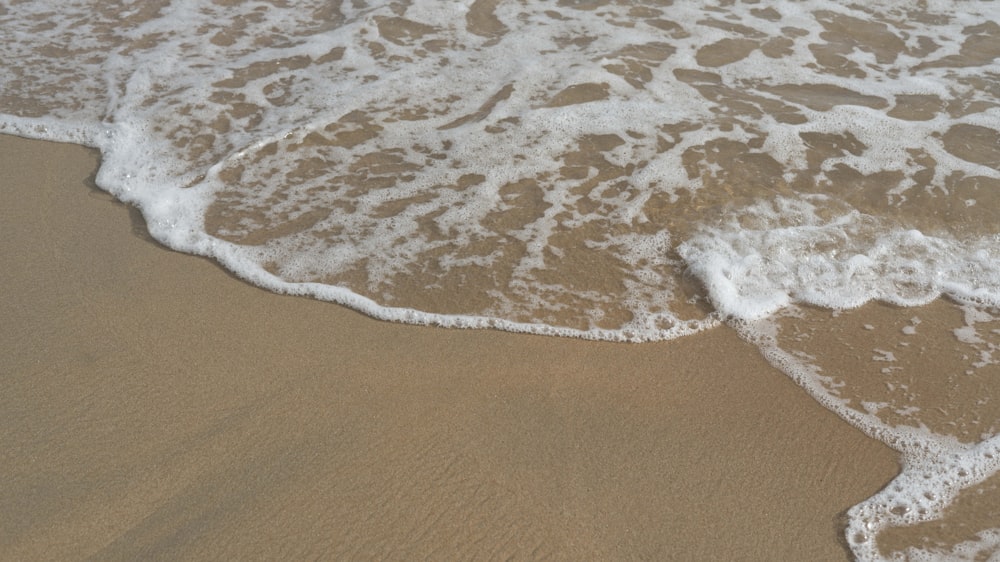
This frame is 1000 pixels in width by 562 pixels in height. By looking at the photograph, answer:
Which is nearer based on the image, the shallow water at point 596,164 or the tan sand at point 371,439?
the tan sand at point 371,439

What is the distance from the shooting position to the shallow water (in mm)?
3275

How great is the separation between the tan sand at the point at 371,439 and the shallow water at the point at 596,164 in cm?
17

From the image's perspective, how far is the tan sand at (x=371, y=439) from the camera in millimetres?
2371

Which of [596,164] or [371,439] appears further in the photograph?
[596,164]

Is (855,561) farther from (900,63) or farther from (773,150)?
(900,63)

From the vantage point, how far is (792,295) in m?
3.45

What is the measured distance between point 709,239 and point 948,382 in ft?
3.78

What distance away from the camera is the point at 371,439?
267 centimetres

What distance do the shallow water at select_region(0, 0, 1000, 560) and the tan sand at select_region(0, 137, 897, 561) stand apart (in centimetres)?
17

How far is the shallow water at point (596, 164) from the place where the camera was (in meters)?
3.28

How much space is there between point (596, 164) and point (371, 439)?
7.36ft

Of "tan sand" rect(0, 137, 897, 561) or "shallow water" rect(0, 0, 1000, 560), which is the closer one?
"tan sand" rect(0, 137, 897, 561)

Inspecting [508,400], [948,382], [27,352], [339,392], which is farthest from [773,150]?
[27,352]

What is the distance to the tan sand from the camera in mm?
2371
